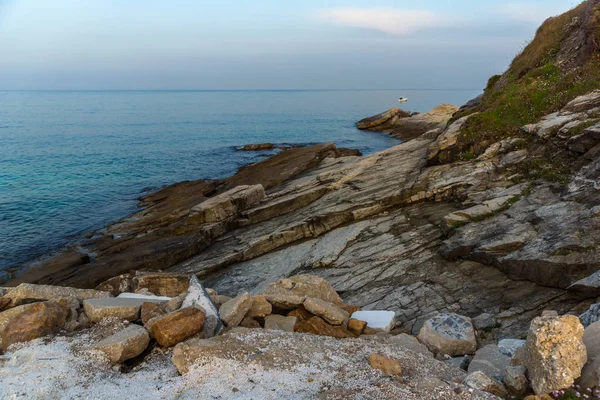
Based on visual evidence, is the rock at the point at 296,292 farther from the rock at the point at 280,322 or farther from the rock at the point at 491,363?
the rock at the point at 491,363

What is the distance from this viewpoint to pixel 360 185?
85.0ft

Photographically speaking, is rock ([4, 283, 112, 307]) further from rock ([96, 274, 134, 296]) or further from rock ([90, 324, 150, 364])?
rock ([96, 274, 134, 296])

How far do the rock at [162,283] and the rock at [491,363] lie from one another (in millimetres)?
11983

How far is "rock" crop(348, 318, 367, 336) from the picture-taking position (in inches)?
432

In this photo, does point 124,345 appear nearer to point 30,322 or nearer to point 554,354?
point 30,322

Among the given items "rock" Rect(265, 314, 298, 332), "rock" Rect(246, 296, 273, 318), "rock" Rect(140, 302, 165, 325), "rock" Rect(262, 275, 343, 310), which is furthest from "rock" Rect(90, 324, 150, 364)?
"rock" Rect(262, 275, 343, 310)

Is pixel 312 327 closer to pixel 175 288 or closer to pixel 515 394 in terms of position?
pixel 515 394

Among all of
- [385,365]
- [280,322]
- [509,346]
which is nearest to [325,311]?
[280,322]

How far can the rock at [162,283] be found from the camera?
16969mm

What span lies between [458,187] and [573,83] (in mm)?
8799

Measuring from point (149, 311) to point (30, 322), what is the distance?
2605 mm

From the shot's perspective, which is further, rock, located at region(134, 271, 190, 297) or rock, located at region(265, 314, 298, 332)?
rock, located at region(134, 271, 190, 297)

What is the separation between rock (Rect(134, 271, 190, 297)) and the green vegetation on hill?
54.3ft

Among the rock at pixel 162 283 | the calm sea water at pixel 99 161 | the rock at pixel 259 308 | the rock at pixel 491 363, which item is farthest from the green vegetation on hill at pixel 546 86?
the calm sea water at pixel 99 161
